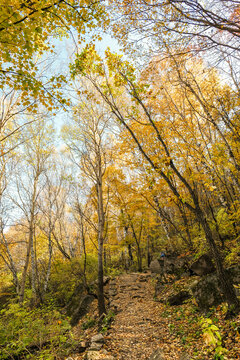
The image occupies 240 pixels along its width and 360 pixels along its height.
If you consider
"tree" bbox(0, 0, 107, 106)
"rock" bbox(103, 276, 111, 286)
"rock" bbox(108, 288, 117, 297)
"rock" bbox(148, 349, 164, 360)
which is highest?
"tree" bbox(0, 0, 107, 106)

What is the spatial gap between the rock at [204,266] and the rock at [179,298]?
816 mm

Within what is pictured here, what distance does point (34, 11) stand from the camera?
226 cm

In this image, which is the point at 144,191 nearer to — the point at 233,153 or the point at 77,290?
the point at 233,153

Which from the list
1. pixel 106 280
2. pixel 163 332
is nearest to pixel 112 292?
pixel 106 280

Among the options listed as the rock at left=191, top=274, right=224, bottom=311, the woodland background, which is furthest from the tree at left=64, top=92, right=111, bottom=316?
the rock at left=191, top=274, right=224, bottom=311

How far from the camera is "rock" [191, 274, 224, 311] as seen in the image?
4.18 m

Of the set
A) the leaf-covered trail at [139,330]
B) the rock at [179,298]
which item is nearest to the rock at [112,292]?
the leaf-covered trail at [139,330]

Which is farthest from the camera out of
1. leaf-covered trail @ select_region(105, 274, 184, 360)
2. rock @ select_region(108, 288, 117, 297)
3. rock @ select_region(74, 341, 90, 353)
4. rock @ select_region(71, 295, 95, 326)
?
rock @ select_region(108, 288, 117, 297)

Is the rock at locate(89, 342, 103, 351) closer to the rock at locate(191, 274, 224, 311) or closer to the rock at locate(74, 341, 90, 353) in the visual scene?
the rock at locate(74, 341, 90, 353)

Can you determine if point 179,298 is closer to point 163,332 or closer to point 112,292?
point 163,332

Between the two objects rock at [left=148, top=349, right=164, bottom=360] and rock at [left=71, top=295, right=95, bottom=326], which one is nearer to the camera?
rock at [left=148, top=349, right=164, bottom=360]

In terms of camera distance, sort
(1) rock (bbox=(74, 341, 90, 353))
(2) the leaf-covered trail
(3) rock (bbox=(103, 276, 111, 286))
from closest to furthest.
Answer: (2) the leaf-covered trail
(1) rock (bbox=(74, 341, 90, 353))
(3) rock (bbox=(103, 276, 111, 286))

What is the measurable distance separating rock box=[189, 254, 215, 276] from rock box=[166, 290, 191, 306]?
816 millimetres

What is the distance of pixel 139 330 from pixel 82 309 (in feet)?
12.4
